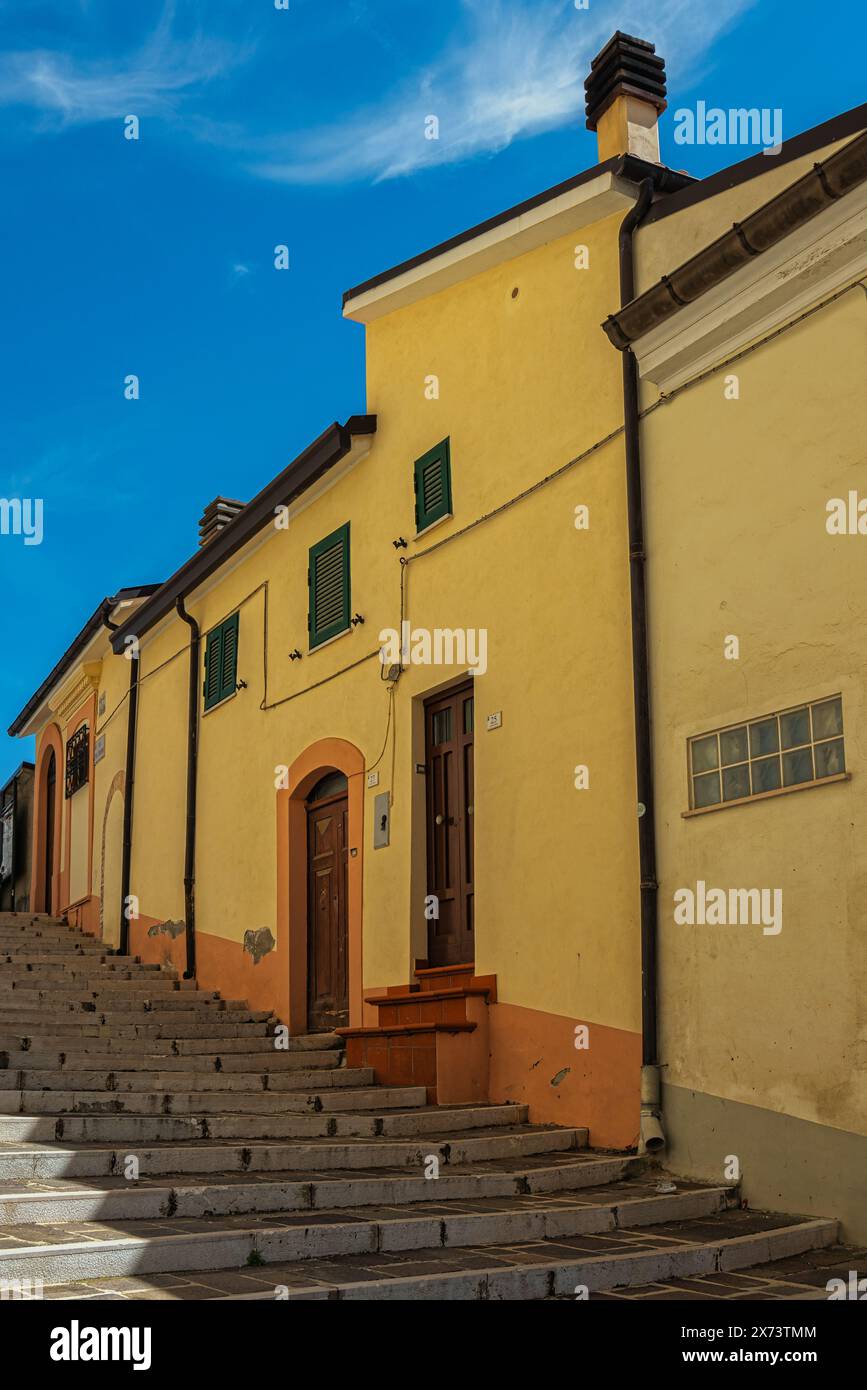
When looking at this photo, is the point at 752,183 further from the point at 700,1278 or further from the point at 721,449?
the point at 700,1278

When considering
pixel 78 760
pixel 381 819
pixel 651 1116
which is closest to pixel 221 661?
pixel 381 819

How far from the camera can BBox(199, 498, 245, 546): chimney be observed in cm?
1878

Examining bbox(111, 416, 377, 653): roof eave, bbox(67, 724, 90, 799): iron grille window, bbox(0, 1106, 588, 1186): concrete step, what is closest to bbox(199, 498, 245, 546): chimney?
bbox(111, 416, 377, 653): roof eave

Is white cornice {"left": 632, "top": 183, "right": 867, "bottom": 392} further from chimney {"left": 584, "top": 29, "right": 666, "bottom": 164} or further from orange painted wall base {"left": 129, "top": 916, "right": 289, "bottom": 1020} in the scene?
orange painted wall base {"left": 129, "top": 916, "right": 289, "bottom": 1020}

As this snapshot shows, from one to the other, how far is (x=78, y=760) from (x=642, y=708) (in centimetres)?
1570

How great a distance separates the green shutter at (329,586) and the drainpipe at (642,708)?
438 cm

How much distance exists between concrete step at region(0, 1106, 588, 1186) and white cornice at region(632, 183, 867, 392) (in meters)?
4.72

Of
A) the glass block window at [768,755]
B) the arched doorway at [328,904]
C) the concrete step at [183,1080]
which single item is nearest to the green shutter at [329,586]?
the arched doorway at [328,904]

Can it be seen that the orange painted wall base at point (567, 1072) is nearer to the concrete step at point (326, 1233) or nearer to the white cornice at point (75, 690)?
the concrete step at point (326, 1233)

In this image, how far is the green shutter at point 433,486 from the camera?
11430mm

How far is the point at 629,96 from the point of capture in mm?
10391

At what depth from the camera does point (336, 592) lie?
13133 mm

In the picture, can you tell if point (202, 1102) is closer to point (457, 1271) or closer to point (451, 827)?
point (451, 827)

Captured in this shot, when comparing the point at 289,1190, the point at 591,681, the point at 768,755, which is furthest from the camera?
the point at 591,681
